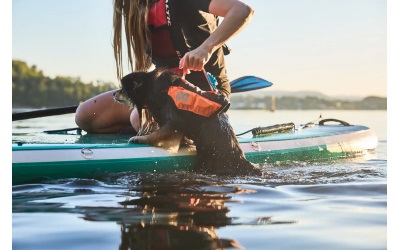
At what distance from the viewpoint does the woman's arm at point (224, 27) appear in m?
2.55

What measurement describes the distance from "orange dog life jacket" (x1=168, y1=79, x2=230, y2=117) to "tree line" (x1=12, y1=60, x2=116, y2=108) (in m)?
2.88

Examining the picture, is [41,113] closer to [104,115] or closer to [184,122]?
[104,115]

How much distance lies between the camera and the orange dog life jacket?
2.70 meters

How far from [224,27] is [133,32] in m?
0.60

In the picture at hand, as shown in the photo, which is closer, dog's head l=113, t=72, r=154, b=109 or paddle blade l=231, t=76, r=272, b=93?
dog's head l=113, t=72, r=154, b=109

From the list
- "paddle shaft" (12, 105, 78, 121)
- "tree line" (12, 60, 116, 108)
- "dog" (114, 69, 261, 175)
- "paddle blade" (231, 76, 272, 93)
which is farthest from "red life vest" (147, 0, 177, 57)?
"tree line" (12, 60, 116, 108)

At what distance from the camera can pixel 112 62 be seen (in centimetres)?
307

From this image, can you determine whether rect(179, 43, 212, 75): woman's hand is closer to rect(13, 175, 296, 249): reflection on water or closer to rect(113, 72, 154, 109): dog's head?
rect(113, 72, 154, 109): dog's head

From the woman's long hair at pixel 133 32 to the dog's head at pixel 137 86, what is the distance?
0.12m

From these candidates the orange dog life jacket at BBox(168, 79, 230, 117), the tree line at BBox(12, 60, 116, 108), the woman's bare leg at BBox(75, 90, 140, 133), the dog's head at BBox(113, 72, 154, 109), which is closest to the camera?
the orange dog life jacket at BBox(168, 79, 230, 117)

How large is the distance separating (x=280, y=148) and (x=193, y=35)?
37.0 inches

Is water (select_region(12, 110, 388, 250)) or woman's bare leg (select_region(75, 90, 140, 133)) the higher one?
woman's bare leg (select_region(75, 90, 140, 133))

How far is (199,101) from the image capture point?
2699mm
